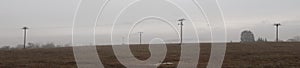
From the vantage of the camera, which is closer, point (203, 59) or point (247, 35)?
point (203, 59)

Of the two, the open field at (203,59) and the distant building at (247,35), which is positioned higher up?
the distant building at (247,35)

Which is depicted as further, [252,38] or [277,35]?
[252,38]

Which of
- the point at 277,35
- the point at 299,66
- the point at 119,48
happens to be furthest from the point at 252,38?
the point at 299,66

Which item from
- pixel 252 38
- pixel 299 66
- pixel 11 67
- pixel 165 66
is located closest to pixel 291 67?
pixel 299 66

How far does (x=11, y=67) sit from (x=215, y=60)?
19.6m

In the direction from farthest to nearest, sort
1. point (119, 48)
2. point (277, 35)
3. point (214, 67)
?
point (277, 35) < point (119, 48) < point (214, 67)

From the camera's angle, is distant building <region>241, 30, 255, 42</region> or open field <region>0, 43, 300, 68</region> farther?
distant building <region>241, 30, 255, 42</region>

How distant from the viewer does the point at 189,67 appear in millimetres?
36906

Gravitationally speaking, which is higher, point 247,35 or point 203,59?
point 247,35

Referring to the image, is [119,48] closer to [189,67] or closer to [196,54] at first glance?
[196,54]

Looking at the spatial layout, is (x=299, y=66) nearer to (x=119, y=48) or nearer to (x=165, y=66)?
(x=165, y=66)

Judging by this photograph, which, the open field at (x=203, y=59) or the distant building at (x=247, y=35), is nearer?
the open field at (x=203, y=59)

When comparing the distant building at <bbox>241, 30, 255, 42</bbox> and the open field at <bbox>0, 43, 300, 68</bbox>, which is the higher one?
the distant building at <bbox>241, 30, 255, 42</bbox>

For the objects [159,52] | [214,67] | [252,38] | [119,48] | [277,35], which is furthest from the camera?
[252,38]
